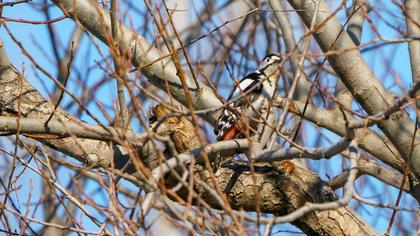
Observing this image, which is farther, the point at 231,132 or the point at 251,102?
the point at 231,132

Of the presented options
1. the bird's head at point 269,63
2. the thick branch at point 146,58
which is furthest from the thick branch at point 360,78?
the bird's head at point 269,63

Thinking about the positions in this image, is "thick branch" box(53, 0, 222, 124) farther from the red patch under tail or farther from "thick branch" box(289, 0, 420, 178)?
the red patch under tail

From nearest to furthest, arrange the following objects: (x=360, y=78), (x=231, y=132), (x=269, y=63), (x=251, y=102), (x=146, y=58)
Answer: (x=360, y=78) → (x=146, y=58) → (x=251, y=102) → (x=231, y=132) → (x=269, y=63)

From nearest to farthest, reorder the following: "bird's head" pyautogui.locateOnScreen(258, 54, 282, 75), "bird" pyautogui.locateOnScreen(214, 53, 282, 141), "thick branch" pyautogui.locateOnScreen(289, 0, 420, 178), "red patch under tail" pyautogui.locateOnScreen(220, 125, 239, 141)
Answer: "thick branch" pyautogui.locateOnScreen(289, 0, 420, 178) < "bird" pyautogui.locateOnScreen(214, 53, 282, 141) < "red patch under tail" pyautogui.locateOnScreen(220, 125, 239, 141) < "bird's head" pyautogui.locateOnScreen(258, 54, 282, 75)

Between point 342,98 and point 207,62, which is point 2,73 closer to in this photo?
point 342,98

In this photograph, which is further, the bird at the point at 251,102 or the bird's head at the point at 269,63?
the bird's head at the point at 269,63

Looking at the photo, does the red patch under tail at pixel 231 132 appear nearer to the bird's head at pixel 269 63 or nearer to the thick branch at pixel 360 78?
the bird's head at pixel 269 63

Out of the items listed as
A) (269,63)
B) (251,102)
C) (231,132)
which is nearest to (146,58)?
(251,102)

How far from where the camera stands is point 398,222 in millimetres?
8352

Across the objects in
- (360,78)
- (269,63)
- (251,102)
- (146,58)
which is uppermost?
(269,63)

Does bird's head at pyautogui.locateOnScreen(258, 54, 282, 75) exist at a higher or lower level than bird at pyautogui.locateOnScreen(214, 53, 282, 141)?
higher

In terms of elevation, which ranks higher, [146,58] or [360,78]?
[146,58]

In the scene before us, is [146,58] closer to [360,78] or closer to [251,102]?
[251,102]

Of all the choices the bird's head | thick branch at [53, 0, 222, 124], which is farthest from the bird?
thick branch at [53, 0, 222, 124]
